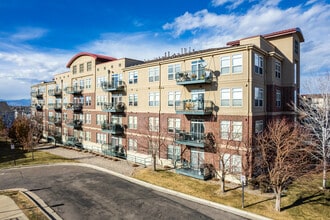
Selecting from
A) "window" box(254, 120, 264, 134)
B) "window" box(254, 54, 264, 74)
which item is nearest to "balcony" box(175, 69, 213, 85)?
"window" box(254, 54, 264, 74)

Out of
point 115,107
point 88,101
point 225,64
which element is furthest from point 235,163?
point 88,101

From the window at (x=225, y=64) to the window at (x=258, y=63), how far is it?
95.8 inches

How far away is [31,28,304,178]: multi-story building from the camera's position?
20.2 m

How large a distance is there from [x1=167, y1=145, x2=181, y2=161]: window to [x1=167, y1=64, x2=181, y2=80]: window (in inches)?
317

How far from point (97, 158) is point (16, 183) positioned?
35.7ft

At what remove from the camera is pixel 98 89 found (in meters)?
35.8

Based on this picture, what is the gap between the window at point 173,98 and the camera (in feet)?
81.3

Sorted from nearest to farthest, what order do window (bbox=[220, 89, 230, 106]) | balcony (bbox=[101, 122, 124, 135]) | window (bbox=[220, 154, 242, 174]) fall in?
1. window (bbox=[220, 154, 242, 174])
2. window (bbox=[220, 89, 230, 106])
3. balcony (bbox=[101, 122, 124, 135])

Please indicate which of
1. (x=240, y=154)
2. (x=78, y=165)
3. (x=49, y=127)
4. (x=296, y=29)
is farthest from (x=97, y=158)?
(x=296, y=29)

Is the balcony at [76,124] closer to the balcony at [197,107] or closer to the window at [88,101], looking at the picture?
the window at [88,101]

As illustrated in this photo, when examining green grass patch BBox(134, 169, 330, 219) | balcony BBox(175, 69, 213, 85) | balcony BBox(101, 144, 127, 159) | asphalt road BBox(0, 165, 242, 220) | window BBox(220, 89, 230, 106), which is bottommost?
asphalt road BBox(0, 165, 242, 220)

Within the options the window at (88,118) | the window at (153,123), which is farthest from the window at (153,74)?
the window at (88,118)

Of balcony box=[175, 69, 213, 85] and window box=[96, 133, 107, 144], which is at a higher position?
balcony box=[175, 69, 213, 85]

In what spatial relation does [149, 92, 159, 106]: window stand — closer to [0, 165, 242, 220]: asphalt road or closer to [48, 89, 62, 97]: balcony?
[0, 165, 242, 220]: asphalt road
